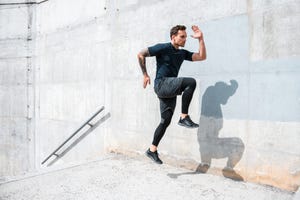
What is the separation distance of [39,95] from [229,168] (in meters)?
5.72

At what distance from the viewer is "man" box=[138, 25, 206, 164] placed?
12.3 feet

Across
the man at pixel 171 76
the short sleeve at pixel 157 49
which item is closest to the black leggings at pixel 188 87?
the man at pixel 171 76

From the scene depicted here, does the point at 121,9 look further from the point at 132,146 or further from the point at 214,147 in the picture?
the point at 214,147

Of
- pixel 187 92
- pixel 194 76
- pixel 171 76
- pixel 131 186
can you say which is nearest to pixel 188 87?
pixel 187 92

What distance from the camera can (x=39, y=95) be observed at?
8.02 m

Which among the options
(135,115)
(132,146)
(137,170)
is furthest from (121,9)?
(137,170)

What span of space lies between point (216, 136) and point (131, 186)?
1.42m

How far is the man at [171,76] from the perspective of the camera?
12.3ft

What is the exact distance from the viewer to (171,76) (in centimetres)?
394

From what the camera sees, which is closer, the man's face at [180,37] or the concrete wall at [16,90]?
the man's face at [180,37]

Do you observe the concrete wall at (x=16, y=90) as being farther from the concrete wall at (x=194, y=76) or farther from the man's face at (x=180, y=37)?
the man's face at (x=180, y=37)

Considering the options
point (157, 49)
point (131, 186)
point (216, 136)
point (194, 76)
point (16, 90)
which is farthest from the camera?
point (16, 90)

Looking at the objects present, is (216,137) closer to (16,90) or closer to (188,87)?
(188,87)

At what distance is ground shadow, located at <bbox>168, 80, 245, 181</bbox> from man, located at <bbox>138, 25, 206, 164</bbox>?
2.16ft
